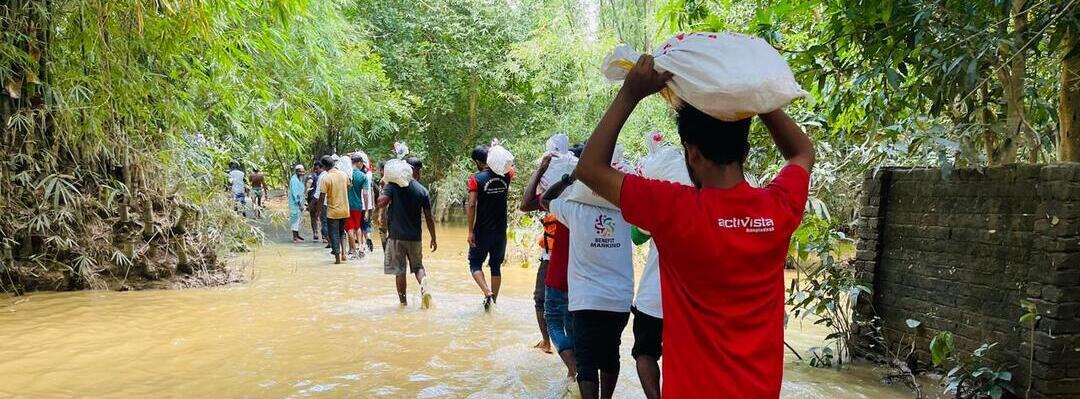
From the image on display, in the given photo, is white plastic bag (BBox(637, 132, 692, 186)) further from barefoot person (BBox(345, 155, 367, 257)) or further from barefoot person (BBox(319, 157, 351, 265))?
barefoot person (BBox(345, 155, 367, 257))

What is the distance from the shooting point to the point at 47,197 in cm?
777

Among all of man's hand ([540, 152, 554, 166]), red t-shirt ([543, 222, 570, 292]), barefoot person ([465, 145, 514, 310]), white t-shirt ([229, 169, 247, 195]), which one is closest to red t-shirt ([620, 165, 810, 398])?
man's hand ([540, 152, 554, 166])

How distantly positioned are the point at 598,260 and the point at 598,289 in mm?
160

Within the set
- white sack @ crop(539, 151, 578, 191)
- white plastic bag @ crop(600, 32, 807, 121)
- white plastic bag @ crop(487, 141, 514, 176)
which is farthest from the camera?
white plastic bag @ crop(487, 141, 514, 176)

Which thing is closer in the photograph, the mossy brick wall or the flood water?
the mossy brick wall

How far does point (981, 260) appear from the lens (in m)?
4.84

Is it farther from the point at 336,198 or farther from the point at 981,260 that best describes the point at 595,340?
the point at 336,198

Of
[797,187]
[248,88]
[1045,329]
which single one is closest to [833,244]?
[1045,329]

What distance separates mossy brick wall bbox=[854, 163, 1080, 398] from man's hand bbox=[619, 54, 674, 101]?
11.6 feet

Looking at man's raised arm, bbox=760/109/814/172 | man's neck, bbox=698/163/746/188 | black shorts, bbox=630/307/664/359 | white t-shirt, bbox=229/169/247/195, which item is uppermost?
white t-shirt, bbox=229/169/247/195

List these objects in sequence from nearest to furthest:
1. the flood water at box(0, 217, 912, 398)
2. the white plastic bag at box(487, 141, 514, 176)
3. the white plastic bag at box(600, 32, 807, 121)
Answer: the white plastic bag at box(600, 32, 807, 121)
the flood water at box(0, 217, 912, 398)
the white plastic bag at box(487, 141, 514, 176)

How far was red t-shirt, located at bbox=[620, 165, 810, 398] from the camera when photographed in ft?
5.94

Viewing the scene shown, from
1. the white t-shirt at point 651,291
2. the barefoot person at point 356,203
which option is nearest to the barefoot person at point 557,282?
the white t-shirt at point 651,291

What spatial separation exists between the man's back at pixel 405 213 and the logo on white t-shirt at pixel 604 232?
4.25 m
